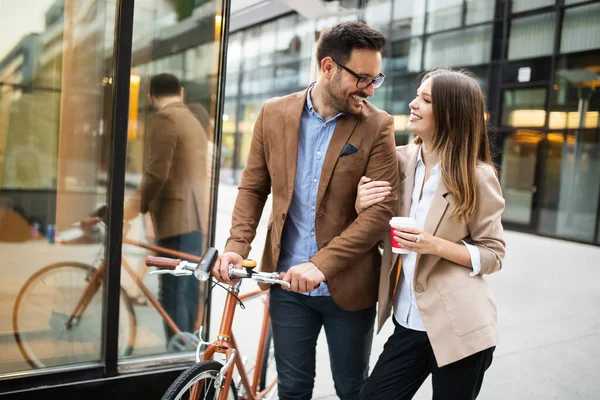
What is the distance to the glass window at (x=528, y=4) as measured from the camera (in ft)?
41.5

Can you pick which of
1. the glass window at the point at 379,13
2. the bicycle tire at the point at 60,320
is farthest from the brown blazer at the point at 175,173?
the glass window at the point at 379,13

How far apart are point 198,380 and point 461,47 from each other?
1439cm

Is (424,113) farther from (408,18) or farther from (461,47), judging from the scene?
(408,18)

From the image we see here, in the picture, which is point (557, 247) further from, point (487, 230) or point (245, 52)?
point (245, 52)

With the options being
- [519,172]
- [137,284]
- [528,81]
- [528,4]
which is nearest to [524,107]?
[528,81]

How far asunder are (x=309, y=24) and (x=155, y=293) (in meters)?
17.8

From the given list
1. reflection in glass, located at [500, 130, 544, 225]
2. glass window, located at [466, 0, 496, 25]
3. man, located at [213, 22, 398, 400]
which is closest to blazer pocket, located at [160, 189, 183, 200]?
man, located at [213, 22, 398, 400]

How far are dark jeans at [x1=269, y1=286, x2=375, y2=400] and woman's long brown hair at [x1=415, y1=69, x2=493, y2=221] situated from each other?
2.26 ft

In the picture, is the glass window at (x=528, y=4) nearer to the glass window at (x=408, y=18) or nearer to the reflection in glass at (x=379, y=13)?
the glass window at (x=408, y=18)

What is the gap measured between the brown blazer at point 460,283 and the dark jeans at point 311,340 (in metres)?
0.41

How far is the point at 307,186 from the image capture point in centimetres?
227

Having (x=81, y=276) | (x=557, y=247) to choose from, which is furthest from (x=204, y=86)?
(x=557, y=247)

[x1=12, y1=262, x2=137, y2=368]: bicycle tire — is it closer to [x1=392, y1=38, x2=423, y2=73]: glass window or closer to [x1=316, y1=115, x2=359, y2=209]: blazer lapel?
[x1=316, y1=115, x2=359, y2=209]: blazer lapel

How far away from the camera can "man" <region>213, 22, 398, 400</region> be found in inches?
84.4
